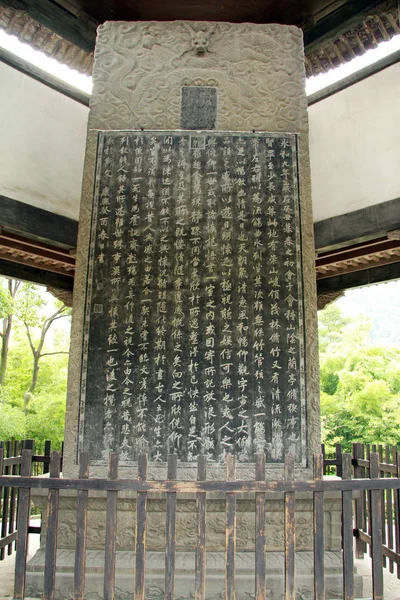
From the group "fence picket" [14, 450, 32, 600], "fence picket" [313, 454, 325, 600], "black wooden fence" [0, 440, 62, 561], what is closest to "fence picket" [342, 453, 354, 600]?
"fence picket" [313, 454, 325, 600]

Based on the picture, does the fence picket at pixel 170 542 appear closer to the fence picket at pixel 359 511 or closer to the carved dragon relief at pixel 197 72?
the fence picket at pixel 359 511

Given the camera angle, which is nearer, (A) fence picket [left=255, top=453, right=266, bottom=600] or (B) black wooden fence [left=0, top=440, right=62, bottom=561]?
(A) fence picket [left=255, top=453, right=266, bottom=600]

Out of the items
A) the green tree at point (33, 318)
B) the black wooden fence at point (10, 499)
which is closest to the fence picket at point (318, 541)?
the black wooden fence at point (10, 499)

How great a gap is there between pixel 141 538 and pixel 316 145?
5013 millimetres

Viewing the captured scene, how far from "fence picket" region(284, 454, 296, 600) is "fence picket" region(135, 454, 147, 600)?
0.64 m

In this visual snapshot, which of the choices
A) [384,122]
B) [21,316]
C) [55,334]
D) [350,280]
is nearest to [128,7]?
[384,122]

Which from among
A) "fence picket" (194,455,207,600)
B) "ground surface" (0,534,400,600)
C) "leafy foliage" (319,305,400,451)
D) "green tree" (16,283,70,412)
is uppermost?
"green tree" (16,283,70,412)

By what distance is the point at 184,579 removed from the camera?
2.94 meters

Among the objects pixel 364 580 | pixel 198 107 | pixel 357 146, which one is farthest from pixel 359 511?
pixel 357 146

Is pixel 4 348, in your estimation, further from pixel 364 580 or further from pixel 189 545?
pixel 364 580

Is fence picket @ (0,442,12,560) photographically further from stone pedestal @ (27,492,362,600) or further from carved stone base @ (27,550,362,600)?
carved stone base @ (27,550,362,600)

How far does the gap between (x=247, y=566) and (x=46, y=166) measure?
4430mm

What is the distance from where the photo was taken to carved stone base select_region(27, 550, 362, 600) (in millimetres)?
2908

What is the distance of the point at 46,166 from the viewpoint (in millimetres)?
5547
